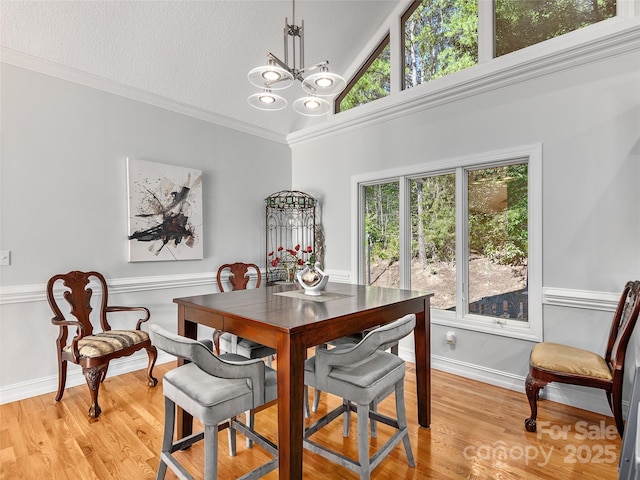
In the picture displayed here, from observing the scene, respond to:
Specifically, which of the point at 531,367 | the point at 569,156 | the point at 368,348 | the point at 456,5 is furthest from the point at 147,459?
the point at 456,5

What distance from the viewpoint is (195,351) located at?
1390mm

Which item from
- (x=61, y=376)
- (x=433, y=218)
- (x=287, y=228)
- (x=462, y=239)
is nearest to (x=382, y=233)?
(x=433, y=218)

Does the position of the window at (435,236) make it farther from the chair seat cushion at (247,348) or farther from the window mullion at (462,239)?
the chair seat cushion at (247,348)

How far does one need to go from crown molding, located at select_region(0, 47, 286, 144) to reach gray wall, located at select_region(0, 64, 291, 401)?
0.17 ft

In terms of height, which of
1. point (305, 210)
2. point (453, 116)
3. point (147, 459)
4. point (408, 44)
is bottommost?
point (147, 459)

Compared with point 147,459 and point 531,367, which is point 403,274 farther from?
point 147,459

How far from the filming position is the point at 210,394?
5.12ft

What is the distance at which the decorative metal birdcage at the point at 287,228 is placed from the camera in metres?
4.71

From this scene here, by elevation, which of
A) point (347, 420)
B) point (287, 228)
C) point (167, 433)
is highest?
point (287, 228)

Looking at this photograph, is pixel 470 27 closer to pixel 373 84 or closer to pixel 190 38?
pixel 373 84

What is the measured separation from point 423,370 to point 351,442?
0.66 m

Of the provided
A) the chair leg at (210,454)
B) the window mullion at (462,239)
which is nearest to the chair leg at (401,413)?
the chair leg at (210,454)

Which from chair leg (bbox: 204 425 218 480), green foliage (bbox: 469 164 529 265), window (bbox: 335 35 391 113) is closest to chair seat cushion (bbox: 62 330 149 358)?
chair leg (bbox: 204 425 218 480)

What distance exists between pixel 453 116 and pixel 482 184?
0.72m
